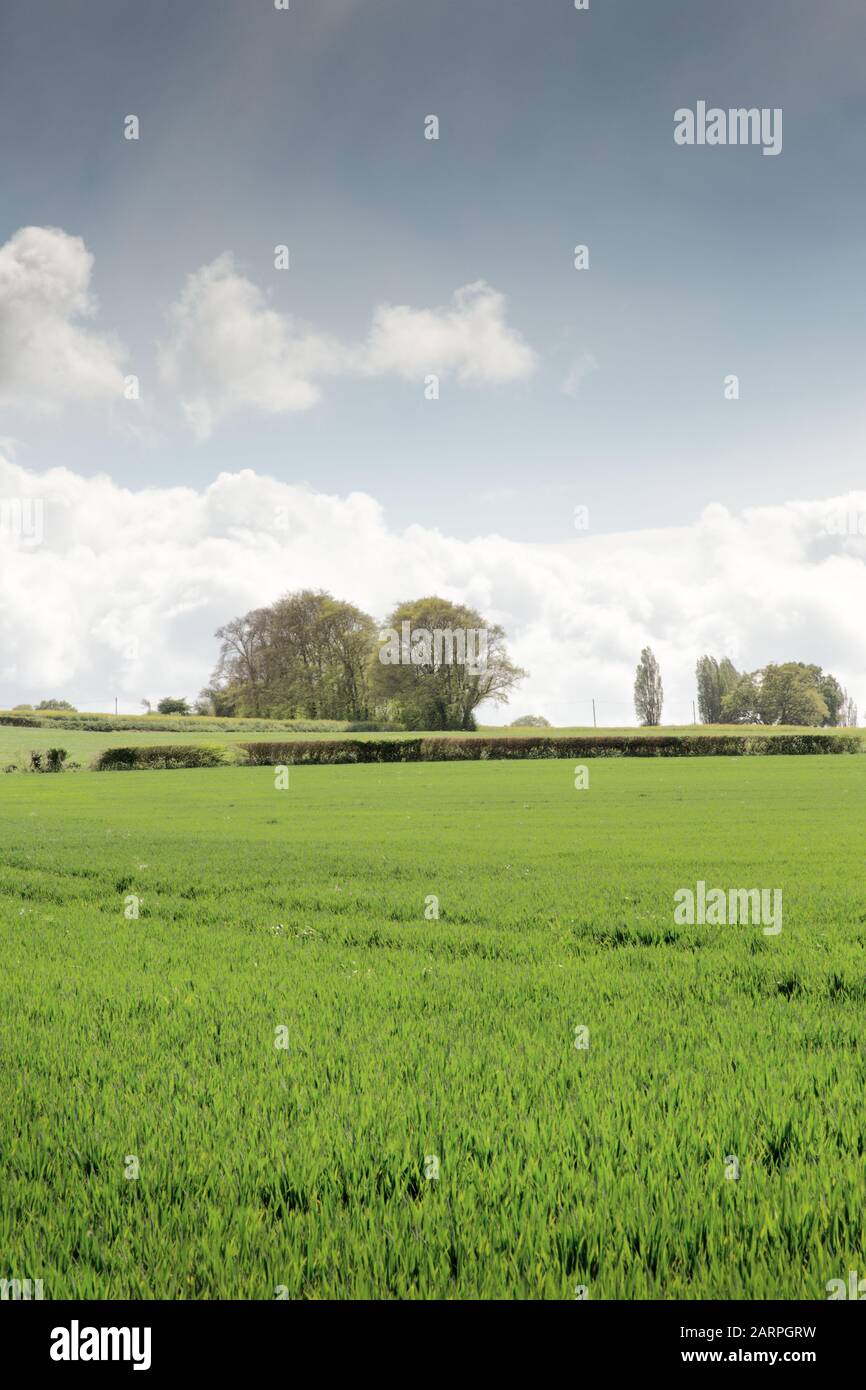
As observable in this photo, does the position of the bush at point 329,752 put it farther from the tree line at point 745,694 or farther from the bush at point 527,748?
the tree line at point 745,694

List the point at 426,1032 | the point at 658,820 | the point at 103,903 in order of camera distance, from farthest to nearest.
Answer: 1. the point at 658,820
2. the point at 103,903
3. the point at 426,1032

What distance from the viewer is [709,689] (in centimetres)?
13225

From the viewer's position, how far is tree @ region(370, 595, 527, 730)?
79.0 meters

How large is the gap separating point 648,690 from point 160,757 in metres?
85.0

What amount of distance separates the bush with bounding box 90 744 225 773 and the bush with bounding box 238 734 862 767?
7.43 ft

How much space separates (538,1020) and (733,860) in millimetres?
8251

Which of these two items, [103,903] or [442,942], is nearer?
[442,942]

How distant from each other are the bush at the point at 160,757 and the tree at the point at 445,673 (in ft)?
97.0

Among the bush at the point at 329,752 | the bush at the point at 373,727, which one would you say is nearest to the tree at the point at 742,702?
the bush at the point at 373,727

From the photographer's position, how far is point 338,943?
809 cm

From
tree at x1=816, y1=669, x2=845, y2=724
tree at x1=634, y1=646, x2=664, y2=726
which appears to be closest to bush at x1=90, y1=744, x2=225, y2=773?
tree at x1=634, y1=646, x2=664, y2=726

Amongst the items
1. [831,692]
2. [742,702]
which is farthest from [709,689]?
[831,692]
